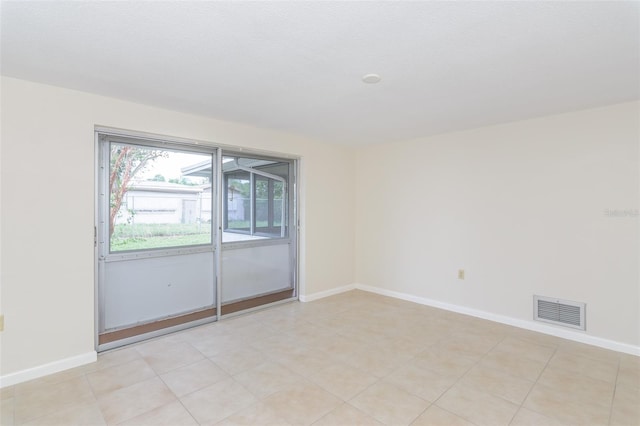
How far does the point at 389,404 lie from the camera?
7.14 feet

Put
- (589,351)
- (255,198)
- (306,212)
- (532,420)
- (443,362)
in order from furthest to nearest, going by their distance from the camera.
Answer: (306,212) < (255,198) < (589,351) < (443,362) < (532,420)

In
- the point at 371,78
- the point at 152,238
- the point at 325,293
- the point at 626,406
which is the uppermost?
the point at 371,78

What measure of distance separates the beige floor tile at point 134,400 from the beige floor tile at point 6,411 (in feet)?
1.50

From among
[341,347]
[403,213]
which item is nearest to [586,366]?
[341,347]

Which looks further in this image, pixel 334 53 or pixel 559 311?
pixel 559 311

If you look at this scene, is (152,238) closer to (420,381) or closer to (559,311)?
(420,381)

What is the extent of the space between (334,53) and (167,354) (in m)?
2.80

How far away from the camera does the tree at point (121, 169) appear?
3.05m

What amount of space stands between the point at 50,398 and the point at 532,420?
3.16 metres

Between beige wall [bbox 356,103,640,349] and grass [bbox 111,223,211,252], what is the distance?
259 centimetres

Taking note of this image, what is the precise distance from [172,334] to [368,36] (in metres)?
3.21

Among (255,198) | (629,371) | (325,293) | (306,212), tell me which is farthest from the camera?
(325,293)

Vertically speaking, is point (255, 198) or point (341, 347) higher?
point (255, 198)

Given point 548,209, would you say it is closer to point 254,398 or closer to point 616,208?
point 616,208
